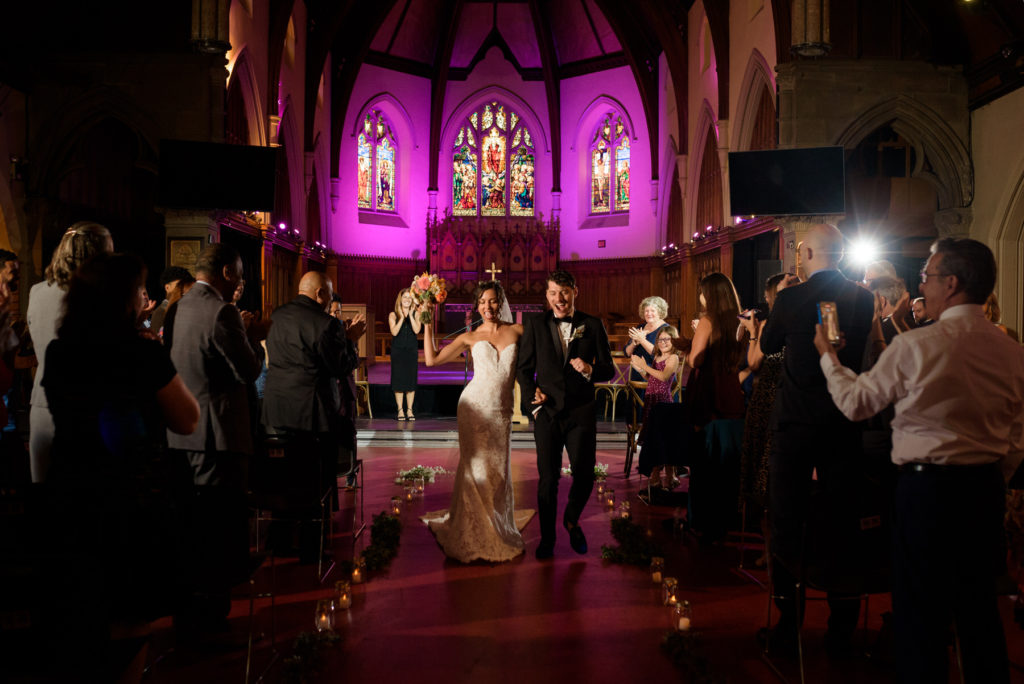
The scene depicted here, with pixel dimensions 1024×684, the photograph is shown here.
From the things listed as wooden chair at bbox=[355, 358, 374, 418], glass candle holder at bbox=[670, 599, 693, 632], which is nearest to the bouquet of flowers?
wooden chair at bbox=[355, 358, 374, 418]

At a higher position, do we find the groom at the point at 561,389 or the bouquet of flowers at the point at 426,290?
the bouquet of flowers at the point at 426,290

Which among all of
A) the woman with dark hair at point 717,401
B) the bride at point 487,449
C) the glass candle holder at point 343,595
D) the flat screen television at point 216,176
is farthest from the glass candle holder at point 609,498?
the flat screen television at point 216,176

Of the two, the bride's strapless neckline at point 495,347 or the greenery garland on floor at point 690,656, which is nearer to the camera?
the greenery garland on floor at point 690,656

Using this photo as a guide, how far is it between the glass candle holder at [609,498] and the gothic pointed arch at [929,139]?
21.5 feet

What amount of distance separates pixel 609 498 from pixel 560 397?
176 cm

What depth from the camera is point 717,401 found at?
4.65 meters

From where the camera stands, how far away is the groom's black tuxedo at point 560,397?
14.6 ft

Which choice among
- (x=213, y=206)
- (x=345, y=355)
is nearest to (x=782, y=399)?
(x=345, y=355)

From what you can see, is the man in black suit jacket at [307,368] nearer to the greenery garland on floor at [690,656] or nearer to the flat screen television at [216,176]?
the greenery garland on floor at [690,656]

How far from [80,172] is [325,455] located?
9.73 meters

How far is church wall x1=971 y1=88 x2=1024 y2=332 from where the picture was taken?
8789 millimetres

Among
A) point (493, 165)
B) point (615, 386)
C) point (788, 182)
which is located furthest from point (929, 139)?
point (493, 165)

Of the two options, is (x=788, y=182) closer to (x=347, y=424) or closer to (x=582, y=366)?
(x=582, y=366)

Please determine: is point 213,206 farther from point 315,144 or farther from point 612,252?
point 612,252
